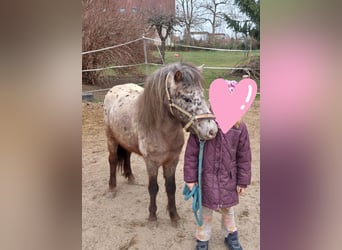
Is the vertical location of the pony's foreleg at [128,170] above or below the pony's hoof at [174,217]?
above

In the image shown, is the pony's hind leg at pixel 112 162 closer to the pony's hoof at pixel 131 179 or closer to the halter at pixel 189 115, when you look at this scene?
the pony's hoof at pixel 131 179

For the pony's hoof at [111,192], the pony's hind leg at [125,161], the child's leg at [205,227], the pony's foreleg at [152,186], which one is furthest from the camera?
the pony's hind leg at [125,161]

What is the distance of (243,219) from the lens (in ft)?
3.97

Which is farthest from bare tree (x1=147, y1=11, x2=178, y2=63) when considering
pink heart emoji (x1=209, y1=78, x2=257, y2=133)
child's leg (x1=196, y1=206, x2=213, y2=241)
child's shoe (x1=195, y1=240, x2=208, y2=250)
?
child's shoe (x1=195, y1=240, x2=208, y2=250)

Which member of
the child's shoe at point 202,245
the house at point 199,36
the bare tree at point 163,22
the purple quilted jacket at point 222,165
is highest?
the bare tree at point 163,22

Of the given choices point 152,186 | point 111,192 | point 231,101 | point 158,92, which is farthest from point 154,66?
point 111,192

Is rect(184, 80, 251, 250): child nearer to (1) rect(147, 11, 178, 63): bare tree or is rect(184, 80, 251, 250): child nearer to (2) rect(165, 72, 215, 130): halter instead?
(2) rect(165, 72, 215, 130): halter

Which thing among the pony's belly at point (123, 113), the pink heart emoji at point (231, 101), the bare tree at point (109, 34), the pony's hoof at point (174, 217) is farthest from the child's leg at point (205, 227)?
the bare tree at point (109, 34)

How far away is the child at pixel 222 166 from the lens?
1.03m

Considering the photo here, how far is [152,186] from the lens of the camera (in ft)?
4.30

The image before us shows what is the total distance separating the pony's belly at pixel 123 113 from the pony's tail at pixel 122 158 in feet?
0.18

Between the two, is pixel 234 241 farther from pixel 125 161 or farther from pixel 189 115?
pixel 125 161
